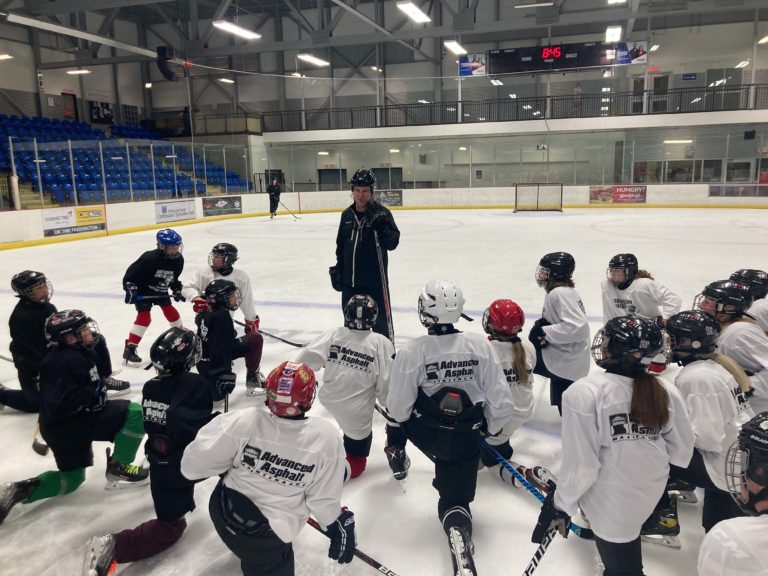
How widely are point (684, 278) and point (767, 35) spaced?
64.5 ft

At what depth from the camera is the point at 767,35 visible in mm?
21062

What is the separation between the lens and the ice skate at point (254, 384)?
3.83 metres

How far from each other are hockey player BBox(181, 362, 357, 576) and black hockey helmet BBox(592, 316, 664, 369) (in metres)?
0.91

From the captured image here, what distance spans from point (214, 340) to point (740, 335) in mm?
2711

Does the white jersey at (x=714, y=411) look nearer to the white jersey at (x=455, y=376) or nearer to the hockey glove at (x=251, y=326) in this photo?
the white jersey at (x=455, y=376)

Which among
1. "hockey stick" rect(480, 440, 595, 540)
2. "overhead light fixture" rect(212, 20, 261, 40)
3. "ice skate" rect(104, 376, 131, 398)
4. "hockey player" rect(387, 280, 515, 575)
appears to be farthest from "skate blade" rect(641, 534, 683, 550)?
"overhead light fixture" rect(212, 20, 261, 40)

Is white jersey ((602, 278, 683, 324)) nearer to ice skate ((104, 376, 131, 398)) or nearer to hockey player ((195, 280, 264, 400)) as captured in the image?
hockey player ((195, 280, 264, 400))

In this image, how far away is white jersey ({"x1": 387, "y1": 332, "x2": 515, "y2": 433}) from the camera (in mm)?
2186

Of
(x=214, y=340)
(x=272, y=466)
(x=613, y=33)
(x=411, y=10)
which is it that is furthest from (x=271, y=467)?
(x=613, y=33)

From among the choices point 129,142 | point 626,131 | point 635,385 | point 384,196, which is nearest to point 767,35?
point 626,131

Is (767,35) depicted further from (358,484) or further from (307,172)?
(358,484)

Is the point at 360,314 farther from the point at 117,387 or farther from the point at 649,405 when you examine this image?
the point at 117,387

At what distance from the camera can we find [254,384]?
3.89 meters

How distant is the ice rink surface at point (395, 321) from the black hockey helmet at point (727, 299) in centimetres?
88
